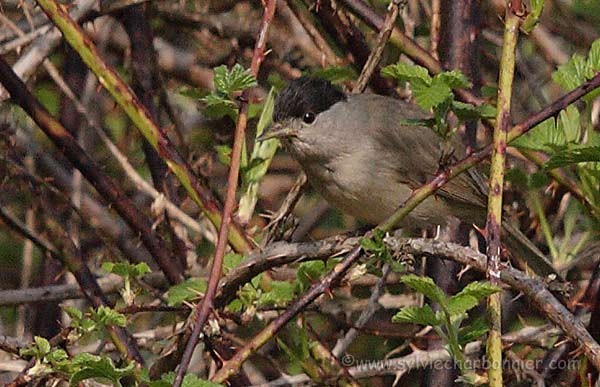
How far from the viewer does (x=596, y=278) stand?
3137mm

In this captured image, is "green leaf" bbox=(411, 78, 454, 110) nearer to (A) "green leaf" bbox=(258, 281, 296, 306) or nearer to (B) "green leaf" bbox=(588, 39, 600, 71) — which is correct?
(B) "green leaf" bbox=(588, 39, 600, 71)

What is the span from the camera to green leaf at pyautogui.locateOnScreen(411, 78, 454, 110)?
92.2 inches

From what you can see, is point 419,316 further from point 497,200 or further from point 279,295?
point 279,295

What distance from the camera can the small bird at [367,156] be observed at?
406 centimetres

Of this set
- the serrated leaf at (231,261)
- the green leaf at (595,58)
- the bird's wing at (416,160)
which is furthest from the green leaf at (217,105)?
the bird's wing at (416,160)

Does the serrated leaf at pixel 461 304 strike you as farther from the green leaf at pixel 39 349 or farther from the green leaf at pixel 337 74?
the green leaf at pixel 337 74

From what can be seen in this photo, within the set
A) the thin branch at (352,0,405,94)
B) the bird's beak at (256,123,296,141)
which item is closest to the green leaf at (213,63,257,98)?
the thin branch at (352,0,405,94)

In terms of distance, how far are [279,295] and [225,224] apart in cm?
53

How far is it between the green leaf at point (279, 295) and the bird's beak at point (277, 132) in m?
0.79

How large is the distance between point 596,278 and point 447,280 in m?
0.47

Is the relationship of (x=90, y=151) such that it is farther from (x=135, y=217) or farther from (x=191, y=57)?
(x=135, y=217)

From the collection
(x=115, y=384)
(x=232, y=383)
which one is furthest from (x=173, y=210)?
(x=115, y=384)

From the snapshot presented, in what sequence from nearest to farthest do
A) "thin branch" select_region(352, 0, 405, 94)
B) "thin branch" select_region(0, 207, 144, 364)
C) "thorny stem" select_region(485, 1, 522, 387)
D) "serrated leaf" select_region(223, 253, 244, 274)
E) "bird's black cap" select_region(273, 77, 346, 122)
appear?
1. "thorny stem" select_region(485, 1, 522, 387)
2. "serrated leaf" select_region(223, 253, 244, 274)
3. "thin branch" select_region(352, 0, 405, 94)
4. "thin branch" select_region(0, 207, 144, 364)
5. "bird's black cap" select_region(273, 77, 346, 122)

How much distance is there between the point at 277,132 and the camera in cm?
378
